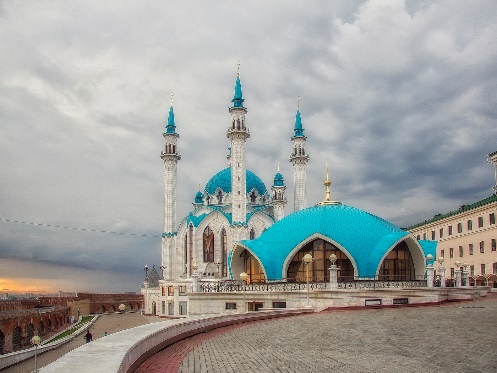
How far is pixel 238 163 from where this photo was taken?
60188 millimetres

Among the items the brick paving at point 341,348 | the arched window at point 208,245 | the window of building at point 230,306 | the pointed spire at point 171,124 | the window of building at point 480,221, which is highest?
the pointed spire at point 171,124

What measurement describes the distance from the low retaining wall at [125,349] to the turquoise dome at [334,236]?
24.9 metres

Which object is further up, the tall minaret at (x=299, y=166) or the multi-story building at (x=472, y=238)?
the tall minaret at (x=299, y=166)

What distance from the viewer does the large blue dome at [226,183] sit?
3014 inches

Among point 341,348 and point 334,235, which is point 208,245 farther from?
point 341,348

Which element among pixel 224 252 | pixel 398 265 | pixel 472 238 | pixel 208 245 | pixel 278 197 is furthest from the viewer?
pixel 278 197

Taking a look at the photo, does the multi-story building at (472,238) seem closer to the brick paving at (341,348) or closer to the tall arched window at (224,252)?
the tall arched window at (224,252)

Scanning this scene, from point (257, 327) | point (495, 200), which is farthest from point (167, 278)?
point (257, 327)

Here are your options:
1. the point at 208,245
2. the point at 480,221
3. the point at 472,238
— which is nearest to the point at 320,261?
the point at 480,221

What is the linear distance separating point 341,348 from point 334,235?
28816 mm

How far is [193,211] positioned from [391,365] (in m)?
65.2

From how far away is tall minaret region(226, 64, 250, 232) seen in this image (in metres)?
59.6

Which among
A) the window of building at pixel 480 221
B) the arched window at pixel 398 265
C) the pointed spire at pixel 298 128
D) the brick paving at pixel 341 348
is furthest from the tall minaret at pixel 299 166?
the brick paving at pixel 341 348

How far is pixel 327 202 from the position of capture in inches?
1842
